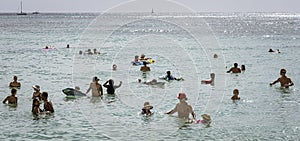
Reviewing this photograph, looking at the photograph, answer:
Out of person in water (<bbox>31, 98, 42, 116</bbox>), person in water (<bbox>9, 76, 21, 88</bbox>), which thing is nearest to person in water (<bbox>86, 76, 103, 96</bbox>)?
person in water (<bbox>31, 98, 42, 116</bbox>)

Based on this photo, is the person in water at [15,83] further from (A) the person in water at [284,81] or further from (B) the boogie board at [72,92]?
(A) the person in water at [284,81]

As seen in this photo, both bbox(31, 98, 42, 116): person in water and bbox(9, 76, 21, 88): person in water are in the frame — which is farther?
bbox(9, 76, 21, 88): person in water

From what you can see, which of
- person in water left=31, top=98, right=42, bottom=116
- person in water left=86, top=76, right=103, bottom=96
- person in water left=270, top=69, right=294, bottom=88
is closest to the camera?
person in water left=31, top=98, right=42, bottom=116

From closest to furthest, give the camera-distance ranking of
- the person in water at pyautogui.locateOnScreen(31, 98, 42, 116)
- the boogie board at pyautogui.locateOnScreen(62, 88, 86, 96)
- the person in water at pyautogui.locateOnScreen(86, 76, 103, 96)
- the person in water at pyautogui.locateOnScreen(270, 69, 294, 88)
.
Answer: the person in water at pyautogui.locateOnScreen(31, 98, 42, 116)
the person in water at pyautogui.locateOnScreen(86, 76, 103, 96)
the boogie board at pyautogui.locateOnScreen(62, 88, 86, 96)
the person in water at pyautogui.locateOnScreen(270, 69, 294, 88)

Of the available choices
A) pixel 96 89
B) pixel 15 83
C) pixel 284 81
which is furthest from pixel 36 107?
pixel 284 81

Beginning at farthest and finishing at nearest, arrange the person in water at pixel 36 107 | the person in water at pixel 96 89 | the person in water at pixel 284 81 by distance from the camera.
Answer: the person in water at pixel 284 81
the person in water at pixel 96 89
the person in water at pixel 36 107

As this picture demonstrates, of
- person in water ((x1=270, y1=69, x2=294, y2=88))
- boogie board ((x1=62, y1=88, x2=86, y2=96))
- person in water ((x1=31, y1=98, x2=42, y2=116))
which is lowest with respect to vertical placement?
person in water ((x1=31, y1=98, x2=42, y2=116))

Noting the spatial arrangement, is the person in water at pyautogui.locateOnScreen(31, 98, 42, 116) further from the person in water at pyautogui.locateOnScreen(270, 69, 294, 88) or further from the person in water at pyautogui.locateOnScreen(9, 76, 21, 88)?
the person in water at pyautogui.locateOnScreen(270, 69, 294, 88)

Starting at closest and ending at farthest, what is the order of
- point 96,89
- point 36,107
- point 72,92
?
point 36,107
point 96,89
point 72,92

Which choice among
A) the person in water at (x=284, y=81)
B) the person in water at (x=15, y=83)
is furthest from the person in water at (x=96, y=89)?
the person in water at (x=284, y=81)

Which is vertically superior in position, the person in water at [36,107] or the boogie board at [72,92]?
the boogie board at [72,92]

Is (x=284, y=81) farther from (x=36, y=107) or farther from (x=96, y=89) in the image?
(x=36, y=107)

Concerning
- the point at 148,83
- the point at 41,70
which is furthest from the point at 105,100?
the point at 41,70

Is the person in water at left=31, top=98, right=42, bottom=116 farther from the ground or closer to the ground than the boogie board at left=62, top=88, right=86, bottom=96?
closer to the ground
